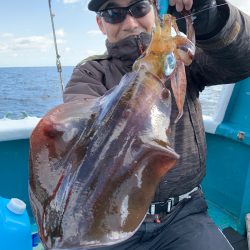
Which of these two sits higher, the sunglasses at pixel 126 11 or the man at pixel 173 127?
the sunglasses at pixel 126 11

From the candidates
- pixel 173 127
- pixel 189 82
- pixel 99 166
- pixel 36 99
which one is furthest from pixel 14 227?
pixel 36 99

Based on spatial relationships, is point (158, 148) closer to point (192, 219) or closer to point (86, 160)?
point (86, 160)

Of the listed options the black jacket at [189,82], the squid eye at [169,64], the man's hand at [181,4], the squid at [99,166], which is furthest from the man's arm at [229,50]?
the squid at [99,166]

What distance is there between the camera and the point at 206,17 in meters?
1.68

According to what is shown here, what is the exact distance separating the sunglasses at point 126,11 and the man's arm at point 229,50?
504 millimetres

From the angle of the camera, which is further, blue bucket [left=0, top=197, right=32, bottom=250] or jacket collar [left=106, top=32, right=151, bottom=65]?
jacket collar [left=106, top=32, right=151, bottom=65]

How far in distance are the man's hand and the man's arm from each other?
227 millimetres

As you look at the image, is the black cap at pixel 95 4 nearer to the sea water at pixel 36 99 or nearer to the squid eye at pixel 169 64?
the sea water at pixel 36 99

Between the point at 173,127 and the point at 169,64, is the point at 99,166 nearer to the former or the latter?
the point at 169,64

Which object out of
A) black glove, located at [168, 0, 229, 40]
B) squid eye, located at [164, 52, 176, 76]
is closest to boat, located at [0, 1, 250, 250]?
black glove, located at [168, 0, 229, 40]

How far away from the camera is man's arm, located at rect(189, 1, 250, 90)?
1786mm

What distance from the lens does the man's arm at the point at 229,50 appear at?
70.3 inches

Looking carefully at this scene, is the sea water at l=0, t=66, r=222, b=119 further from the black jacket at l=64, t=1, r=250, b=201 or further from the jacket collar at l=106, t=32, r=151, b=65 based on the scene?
the jacket collar at l=106, t=32, r=151, b=65

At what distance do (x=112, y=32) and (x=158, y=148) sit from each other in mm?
1715
